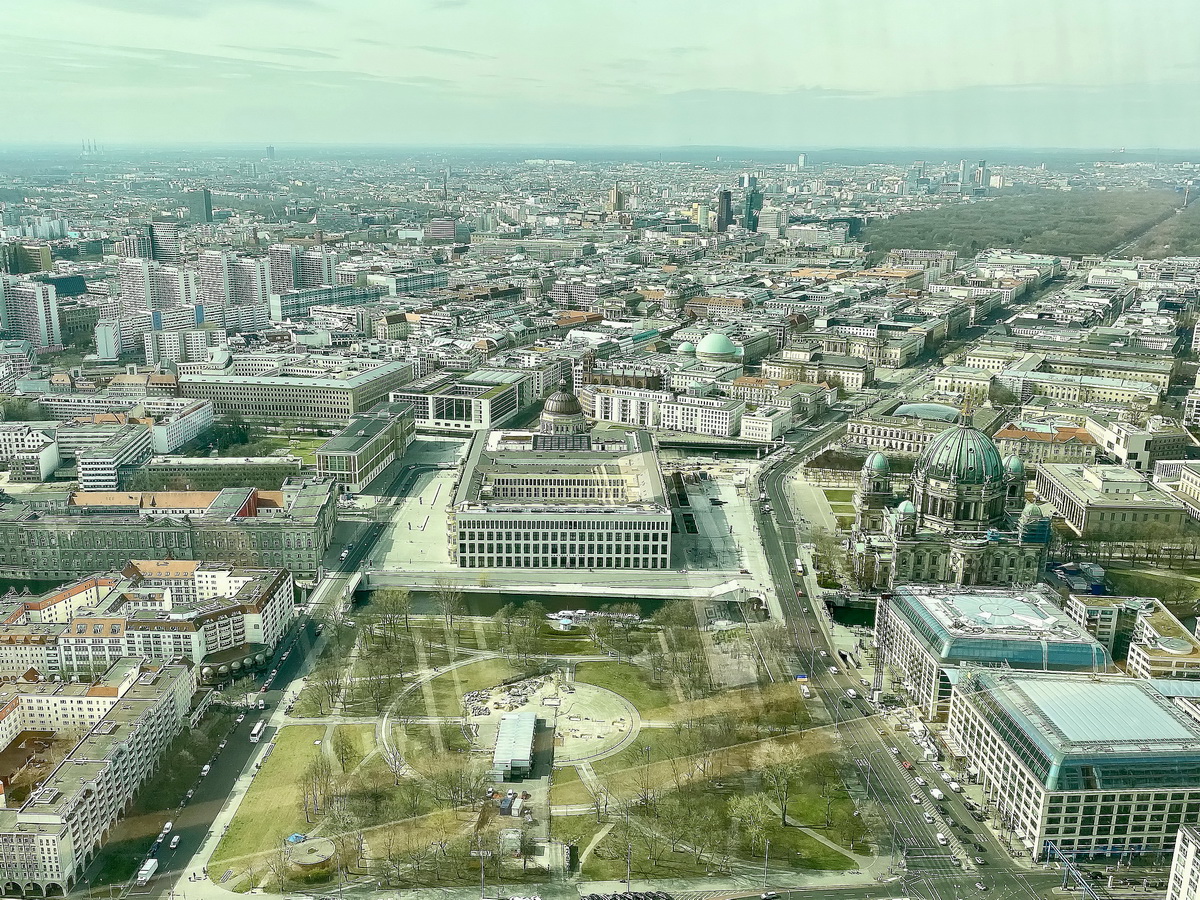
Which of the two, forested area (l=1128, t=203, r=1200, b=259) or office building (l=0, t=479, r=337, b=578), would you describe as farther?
forested area (l=1128, t=203, r=1200, b=259)

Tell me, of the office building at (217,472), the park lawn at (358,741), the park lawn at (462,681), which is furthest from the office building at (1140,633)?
the office building at (217,472)

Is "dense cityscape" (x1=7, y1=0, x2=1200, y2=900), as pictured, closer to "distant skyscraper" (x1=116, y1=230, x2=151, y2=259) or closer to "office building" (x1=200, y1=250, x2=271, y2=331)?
"office building" (x1=200, y1=250, x2=271, y2=331)

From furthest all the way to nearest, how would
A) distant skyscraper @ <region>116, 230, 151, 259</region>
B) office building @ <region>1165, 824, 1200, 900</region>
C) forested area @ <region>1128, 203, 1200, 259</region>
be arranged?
forested area @ <region>1128, 203, 1200, 259</region> < distant skyscraper @ <region>116, 230, 151, 259</region> < office building @ <region>1165, 824, 1200, 900</region>

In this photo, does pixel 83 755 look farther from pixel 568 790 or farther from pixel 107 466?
pixel 107 466

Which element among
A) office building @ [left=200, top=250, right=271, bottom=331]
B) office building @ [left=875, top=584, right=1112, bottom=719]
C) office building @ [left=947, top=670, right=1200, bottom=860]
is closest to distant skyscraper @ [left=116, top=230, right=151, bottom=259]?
office building @ [left=200, top=250, right=271, bottom=331]

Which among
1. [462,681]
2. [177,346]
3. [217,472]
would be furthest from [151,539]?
[177,346]

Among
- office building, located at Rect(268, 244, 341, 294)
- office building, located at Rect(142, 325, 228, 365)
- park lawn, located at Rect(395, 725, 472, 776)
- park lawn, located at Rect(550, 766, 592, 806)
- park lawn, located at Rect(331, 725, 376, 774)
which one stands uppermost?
office building, located at Rect(268, 244, 341, 294)

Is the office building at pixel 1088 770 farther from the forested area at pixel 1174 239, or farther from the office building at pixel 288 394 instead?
the forested area at pixel 1174 239
